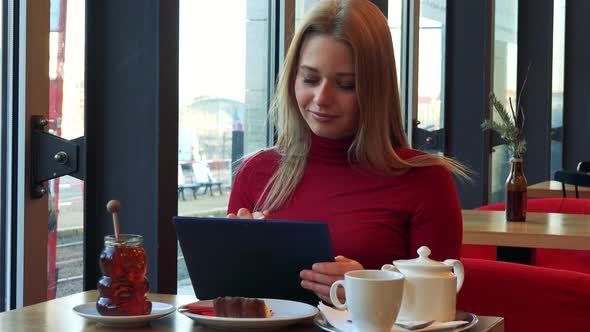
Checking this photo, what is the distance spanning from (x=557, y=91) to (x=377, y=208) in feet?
22.4

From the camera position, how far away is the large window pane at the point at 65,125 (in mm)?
2586

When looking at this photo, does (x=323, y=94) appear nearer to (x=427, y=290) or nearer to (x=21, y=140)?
(x=427, y=290)

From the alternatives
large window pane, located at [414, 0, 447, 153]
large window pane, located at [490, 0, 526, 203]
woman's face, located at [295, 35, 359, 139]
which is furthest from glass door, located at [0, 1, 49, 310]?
large window pane, located at [490, 0, 526, 203]

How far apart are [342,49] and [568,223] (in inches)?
62.2

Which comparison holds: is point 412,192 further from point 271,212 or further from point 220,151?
point 220,151

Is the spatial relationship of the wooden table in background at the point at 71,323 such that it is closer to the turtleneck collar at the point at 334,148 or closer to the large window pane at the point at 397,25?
the turtleneck collar at the point at 334,148

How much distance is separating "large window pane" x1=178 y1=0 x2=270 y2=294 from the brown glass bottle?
98 cm

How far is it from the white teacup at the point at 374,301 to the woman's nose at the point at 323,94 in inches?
27.0

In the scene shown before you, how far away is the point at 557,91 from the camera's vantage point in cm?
852

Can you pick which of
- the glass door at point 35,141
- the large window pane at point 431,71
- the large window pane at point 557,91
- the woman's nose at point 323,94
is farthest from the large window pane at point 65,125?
the large window pane at point 557,91

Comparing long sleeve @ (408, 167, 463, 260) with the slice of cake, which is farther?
long sleeve @ (408, 167, 463, 260)

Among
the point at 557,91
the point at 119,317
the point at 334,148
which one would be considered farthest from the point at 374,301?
the point at 557,91

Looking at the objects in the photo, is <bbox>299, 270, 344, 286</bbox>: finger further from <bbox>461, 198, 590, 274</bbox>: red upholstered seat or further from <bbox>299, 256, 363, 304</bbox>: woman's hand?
<bbox>461, 198, 590, 274</bbox>: red upholstered seat

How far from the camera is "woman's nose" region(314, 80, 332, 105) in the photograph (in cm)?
205
